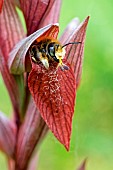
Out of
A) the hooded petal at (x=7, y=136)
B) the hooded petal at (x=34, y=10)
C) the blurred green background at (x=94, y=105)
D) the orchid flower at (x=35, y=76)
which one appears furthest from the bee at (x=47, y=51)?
the blurred green background at (x=94, y=105)

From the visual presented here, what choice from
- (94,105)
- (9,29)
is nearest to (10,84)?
(9,29)

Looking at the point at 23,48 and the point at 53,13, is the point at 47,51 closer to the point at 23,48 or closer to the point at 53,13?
the point at 23,48

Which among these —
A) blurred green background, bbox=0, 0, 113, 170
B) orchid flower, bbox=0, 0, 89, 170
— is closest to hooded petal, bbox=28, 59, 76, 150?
orchid flower, bbox=0, 0, 89, 170

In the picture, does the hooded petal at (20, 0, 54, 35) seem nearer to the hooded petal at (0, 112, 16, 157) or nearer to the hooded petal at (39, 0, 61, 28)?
the hooded petal at (39, 0, 61, 28)

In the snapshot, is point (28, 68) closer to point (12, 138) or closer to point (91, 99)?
point (12, 138)

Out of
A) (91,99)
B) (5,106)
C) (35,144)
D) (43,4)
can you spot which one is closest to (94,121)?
(91,99)
